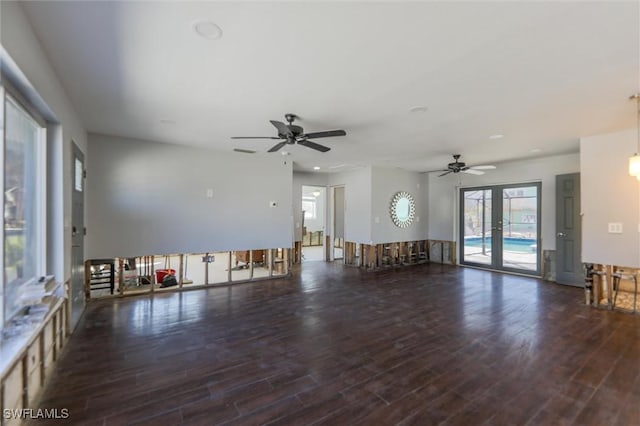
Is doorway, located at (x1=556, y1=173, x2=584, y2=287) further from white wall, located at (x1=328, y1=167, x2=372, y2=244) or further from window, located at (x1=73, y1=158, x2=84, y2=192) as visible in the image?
window, located at (x1=73, y1=158, x2=84, y2=192)

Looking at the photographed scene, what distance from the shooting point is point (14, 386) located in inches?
75.8

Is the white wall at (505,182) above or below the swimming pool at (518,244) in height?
above

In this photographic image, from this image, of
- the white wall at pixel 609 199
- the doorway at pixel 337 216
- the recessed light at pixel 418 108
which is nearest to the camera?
the recessed light at pixel 418 108

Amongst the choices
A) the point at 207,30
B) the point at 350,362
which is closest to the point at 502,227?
the point at 350,362

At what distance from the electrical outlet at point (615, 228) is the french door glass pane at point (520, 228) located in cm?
228

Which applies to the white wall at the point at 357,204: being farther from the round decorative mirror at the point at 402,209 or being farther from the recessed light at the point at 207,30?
the recessed light at the point at 207,30

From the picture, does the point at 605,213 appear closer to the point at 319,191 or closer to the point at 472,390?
the point at 472,390

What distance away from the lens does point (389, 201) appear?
26.1ft

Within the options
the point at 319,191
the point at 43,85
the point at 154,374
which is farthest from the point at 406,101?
the point at 319,191

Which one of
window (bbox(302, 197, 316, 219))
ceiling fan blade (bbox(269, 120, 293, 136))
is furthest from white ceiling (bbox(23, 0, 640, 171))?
window (bbox(302, 197, 316, 219))

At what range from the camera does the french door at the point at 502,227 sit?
6652 millimetres

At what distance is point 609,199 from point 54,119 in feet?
23.4

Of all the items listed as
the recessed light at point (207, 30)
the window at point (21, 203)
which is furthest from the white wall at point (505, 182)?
the window at point (21, 203)

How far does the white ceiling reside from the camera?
1.87 metres
